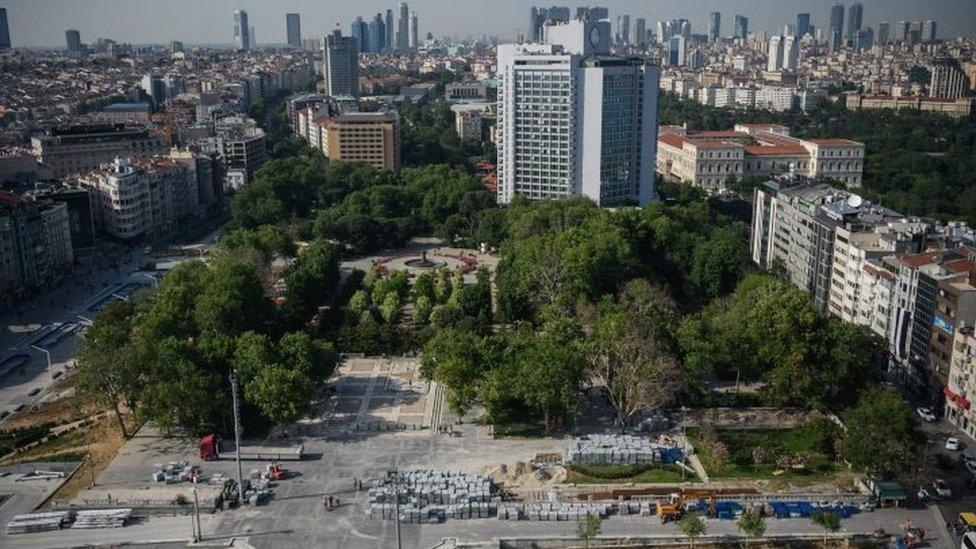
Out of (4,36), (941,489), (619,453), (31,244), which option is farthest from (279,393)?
(4,36)

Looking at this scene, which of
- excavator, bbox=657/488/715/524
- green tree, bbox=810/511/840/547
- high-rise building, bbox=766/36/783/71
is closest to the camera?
green tree, bbox=810/511/840/547

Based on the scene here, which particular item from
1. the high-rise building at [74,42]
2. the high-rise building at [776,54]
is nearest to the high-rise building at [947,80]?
the high-rise building at [776,54]

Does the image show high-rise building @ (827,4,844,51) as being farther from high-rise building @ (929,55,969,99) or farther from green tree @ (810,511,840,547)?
Answer: green tree @ (810,511,840,547)

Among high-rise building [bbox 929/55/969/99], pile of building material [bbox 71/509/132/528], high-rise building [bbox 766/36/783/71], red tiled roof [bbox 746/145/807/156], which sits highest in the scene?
high-rise building [bbox 766/36/783/71]

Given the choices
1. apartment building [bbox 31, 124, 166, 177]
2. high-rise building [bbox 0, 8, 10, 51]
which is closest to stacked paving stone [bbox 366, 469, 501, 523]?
apartment building [bbox 31, 124, 166, 177]

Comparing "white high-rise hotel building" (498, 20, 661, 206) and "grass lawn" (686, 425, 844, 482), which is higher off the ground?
"white high-rise hotel building" (498, 20, 661, 206)

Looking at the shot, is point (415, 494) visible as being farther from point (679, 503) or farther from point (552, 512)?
point (679, 503)
